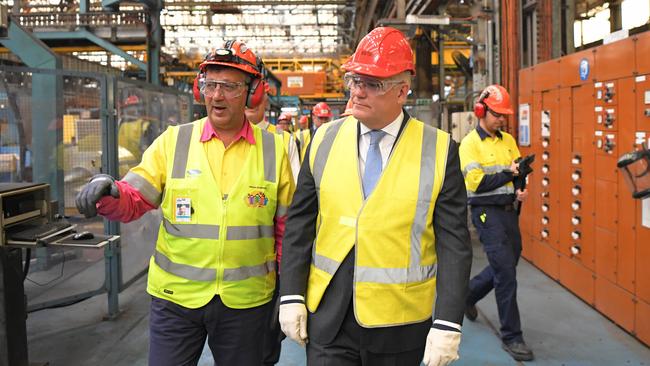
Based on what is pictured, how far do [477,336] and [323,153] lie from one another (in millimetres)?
3275

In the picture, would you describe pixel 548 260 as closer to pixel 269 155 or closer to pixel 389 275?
pixel 269 155

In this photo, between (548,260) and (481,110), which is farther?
(548,260)

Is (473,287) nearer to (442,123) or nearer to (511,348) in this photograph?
(511,348)

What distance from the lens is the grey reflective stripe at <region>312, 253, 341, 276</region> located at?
2215 millimetres

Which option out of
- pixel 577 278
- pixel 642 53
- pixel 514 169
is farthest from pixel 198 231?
pixel 577 278

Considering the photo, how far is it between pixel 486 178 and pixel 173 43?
2662 centimetres

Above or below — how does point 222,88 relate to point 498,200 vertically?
above

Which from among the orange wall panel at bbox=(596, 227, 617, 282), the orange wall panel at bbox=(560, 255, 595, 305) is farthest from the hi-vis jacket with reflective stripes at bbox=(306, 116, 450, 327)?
the orange wall panel at bbox=(560, 255, 595, 305)

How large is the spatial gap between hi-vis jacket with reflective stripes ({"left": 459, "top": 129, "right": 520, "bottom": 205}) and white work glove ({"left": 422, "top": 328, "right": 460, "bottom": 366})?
2.54 meters

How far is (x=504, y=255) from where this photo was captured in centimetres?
446

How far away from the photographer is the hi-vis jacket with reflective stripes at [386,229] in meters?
2.15

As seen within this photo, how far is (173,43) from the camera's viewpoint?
28.6m

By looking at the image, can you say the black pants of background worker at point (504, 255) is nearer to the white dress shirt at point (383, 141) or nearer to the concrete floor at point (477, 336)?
the concrete floor at point (477, 336)

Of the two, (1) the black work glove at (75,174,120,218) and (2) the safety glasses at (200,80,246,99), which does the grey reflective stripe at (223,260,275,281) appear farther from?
(2) the safety glasses at (200,80,246,99)
